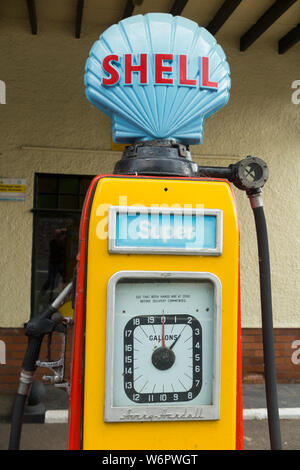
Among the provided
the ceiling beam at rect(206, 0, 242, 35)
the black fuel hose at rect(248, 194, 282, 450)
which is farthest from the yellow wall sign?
the black fuel hose at rect(248, 194, 282, 450)

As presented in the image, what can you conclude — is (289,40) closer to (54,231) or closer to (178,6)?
(178,6)

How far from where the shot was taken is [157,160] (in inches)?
68.7

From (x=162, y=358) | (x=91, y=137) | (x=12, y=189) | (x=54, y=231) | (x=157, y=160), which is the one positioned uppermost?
(x=91, y=137)

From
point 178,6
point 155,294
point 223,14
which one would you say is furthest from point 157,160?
point 223,14

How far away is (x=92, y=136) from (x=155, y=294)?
13.6 feet

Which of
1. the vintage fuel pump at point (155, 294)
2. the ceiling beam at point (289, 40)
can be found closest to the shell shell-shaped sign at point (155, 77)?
the vintage fuel pump at point (155, 294)

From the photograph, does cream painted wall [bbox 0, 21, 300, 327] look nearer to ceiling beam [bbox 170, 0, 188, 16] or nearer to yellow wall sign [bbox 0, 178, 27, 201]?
yellow wall sign [bbox 0, 178, 27, 201]

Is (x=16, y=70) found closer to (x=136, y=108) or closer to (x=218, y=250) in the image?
(x=136, y=108)

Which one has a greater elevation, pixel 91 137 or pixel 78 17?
pixel 78 17

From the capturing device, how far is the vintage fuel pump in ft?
5.21

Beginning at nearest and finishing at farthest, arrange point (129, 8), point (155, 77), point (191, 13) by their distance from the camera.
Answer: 1. point (155, 77)
2. point (129, 8)
3. point (191, 13)

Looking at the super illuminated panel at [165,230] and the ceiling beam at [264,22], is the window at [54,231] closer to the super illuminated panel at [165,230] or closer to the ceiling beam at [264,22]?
the ceiling beam at [264,22]

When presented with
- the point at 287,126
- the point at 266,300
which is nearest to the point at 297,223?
the point at 287,126

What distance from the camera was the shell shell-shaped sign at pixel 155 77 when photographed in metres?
1.73
